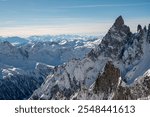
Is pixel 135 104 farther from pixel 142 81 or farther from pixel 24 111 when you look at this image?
pixel 142 81

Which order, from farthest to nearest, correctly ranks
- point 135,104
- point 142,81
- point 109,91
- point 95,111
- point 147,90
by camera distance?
point 109,91
point 142,81
point 147,90
point 135,104
point 95,111

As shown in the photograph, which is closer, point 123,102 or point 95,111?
point 95,111

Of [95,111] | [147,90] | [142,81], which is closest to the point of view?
[95,111]

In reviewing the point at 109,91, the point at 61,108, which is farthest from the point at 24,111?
the point at 109,91

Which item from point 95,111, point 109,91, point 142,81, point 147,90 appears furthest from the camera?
point 109,91

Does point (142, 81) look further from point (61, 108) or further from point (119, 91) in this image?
point (61, 108)

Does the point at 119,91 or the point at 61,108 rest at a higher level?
the point at 61,108

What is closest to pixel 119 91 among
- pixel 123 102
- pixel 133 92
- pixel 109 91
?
pixel 133 92

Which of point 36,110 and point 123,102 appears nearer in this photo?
point 36,110

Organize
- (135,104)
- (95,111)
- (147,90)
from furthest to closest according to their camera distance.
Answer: (147,90) < (135,104) < (95,111)
